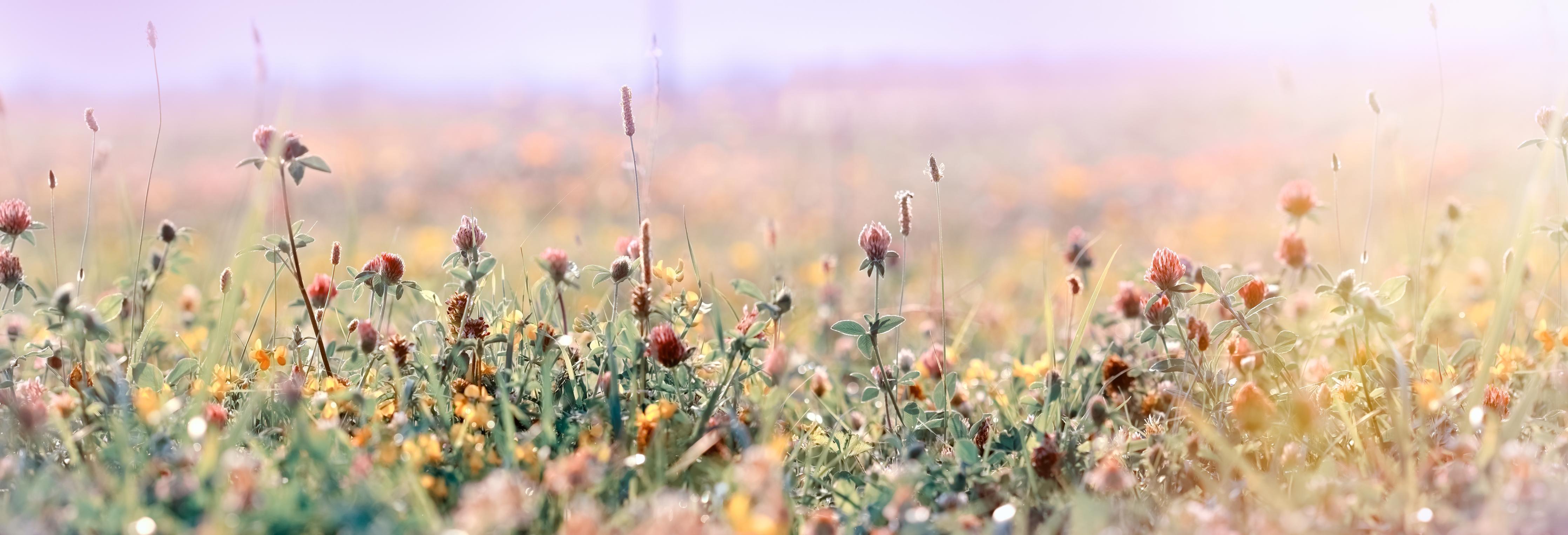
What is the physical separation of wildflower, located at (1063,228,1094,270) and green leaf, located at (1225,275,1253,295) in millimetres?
726

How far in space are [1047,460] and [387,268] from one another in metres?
1.20

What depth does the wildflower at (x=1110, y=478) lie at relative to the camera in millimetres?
1495

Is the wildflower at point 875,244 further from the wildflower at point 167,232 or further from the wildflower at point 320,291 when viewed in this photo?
the wildflower at point 167,232

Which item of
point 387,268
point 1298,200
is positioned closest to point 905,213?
point 387,268

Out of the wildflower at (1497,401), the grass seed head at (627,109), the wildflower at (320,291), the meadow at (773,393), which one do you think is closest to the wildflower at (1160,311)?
the meadow at (773,393)

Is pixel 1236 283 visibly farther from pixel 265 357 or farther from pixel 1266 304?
pixel 265 357

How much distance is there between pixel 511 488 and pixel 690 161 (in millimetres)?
9508

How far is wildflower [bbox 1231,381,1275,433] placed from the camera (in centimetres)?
169

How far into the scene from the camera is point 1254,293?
2.03 metres

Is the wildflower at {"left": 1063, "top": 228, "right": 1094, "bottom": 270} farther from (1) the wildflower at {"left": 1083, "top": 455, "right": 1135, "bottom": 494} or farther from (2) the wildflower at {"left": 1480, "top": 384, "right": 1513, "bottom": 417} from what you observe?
(1) the wildflower at {"left": 1083, "top": 455, "right": 1135, "bottom": 494}

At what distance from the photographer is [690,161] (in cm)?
1053

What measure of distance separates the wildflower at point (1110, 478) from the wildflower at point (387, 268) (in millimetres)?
1256

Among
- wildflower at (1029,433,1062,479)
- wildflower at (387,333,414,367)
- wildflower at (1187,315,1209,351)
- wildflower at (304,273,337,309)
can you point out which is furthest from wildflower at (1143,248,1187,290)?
wildflower at (304,273,337,309)

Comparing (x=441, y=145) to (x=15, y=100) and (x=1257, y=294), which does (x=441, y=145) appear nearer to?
(x=1257, y=294)
